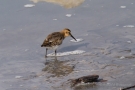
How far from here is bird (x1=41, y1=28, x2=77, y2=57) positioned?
394 inches

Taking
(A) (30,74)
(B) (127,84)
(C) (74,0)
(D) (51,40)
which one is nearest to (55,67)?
(A) (30,74)

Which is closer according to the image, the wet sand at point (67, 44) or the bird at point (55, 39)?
the wet sand at point (67, 44)

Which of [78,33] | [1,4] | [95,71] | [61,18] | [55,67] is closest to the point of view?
[95,71]

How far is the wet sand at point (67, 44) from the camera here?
820 cm

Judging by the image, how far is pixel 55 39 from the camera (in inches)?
402

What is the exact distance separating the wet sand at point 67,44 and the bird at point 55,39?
20cm

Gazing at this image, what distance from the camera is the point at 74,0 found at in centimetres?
1299

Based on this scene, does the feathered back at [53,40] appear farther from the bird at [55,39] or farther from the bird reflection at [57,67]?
the bird reflection at [57,67]

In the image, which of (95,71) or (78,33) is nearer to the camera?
(95,71)

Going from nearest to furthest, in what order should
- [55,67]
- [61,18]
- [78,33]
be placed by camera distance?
[55,67], [78,33], [61,18]

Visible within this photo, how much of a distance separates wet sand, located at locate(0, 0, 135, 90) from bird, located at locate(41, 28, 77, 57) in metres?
0.20

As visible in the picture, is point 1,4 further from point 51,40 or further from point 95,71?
point 95,71

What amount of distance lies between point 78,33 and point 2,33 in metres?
1.90

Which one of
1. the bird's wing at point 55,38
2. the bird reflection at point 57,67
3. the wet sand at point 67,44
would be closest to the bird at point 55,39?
the bird's wing at point 55,38
